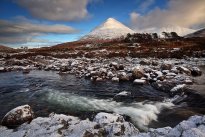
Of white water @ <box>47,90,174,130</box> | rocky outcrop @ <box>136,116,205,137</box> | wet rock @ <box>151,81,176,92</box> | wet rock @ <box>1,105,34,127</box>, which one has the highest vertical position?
rocky outcrop @ <box>136,116,205,137</box>

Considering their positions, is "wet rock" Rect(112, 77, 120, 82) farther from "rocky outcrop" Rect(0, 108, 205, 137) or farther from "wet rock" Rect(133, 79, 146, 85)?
"rocky outcrop" Rect(0, 108, 205, 137)

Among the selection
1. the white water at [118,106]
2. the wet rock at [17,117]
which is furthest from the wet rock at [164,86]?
the wet rock at [17,117]

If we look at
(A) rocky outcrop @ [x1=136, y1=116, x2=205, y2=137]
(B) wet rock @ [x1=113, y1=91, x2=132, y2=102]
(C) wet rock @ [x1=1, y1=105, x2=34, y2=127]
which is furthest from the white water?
(C) wet rock @ [x1=1, y1=105, x2=34, y2=127]

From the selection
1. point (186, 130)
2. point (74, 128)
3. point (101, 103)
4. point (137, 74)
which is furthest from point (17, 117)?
point (137, 74)

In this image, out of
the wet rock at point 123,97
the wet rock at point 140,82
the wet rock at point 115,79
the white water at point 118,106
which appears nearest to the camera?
the white water at point 118,106

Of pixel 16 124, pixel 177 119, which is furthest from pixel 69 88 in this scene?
pixel 177 119

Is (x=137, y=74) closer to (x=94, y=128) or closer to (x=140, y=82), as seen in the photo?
(x=140, y=82)

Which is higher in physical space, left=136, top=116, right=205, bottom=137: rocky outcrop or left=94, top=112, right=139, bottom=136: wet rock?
left=136, top=116, right=205, bottom=137: rocky outcrop

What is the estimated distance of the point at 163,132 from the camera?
564cm

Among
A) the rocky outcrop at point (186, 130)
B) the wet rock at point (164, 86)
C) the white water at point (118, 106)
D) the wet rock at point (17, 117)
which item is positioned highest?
the rocky outcrop at point (186, 130)

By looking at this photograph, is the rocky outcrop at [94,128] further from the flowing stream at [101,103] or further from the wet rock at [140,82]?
the wet rock at [140,82]

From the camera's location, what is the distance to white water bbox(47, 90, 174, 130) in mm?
9184

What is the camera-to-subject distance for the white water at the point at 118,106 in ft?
30.1

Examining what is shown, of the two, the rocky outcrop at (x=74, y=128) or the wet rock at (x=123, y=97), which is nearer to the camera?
the rocky outcrop at (x=74, y=128)
